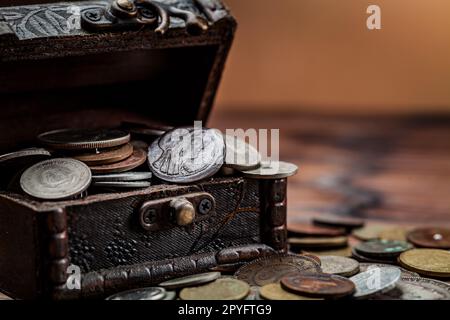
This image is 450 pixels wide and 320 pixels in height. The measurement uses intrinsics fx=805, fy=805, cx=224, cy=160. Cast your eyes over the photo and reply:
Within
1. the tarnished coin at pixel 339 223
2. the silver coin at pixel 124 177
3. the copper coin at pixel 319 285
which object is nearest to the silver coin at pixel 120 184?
the silver coin at pixel 124 177

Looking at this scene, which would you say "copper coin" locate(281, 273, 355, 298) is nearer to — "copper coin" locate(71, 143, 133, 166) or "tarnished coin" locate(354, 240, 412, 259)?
"tarnished coin" locate(354, 240, 412, 259)

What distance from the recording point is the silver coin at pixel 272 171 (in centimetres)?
300

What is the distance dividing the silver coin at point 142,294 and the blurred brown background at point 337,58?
4.69 m

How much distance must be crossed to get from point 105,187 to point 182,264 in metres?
0.40

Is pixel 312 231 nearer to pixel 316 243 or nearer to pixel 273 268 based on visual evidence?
pixel 316 243

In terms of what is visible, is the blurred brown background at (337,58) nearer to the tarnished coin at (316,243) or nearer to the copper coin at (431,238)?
the copper coin at (431,238)

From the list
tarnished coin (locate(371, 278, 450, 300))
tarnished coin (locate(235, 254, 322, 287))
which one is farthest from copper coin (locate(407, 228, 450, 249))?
tarnished coin (locate(235, 254, 322, 287))

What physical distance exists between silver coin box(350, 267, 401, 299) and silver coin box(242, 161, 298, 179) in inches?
18.3

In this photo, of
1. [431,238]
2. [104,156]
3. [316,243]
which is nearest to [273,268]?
[316,243]

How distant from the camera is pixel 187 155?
301 centimetres

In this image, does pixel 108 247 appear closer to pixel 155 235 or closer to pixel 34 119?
pixel 155 235

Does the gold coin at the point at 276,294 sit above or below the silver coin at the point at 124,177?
below

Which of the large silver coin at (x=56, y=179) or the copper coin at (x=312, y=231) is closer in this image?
the large silver coin at (x=56, y=179)
